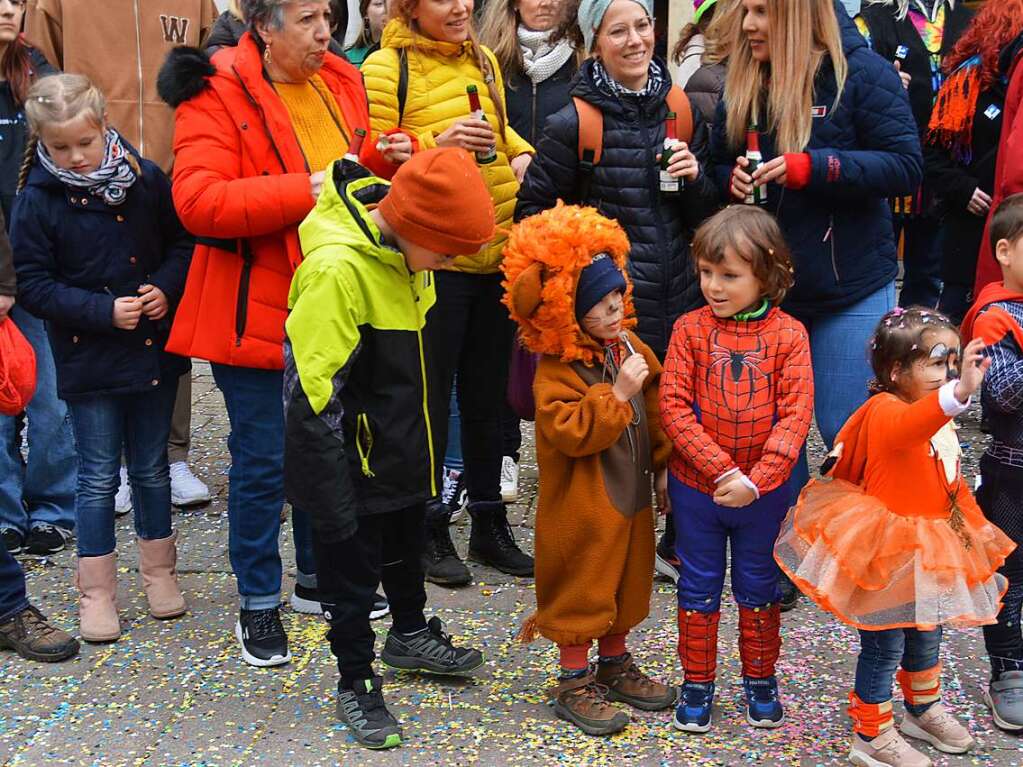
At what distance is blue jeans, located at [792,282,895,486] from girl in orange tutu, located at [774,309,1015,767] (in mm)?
695

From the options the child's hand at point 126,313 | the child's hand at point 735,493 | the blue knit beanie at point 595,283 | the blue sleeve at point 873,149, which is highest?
the blue sleeve at point 873,149

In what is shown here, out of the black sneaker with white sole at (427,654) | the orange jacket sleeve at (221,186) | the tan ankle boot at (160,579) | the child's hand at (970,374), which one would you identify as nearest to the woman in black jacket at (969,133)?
the child's hand at (970,374)

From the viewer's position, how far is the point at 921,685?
11.3ft

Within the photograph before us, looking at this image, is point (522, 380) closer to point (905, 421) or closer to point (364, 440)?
point (364, 440)

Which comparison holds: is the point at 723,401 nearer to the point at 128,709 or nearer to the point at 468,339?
the point at 468,339

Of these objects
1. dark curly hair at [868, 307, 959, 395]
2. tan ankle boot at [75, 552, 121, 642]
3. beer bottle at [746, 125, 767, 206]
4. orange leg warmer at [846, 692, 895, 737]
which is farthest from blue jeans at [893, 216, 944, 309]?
tan ankle boot at [75, 552, 121, 642]

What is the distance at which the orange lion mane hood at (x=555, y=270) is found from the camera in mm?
3408

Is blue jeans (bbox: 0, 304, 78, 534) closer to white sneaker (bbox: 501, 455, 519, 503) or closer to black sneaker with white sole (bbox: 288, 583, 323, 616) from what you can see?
black sneaker with white sole (bbox: 288, 583, 323, 616)

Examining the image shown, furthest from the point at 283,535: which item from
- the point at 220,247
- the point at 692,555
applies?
the point at 692,555

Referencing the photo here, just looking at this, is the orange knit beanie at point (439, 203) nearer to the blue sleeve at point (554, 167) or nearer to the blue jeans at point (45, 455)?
the blue sleeve at point (554, 167)

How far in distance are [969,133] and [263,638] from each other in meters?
3.87

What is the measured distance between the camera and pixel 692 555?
3514 mm

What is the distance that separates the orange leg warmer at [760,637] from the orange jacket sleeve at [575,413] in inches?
25.2

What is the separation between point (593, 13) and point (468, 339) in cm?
122
